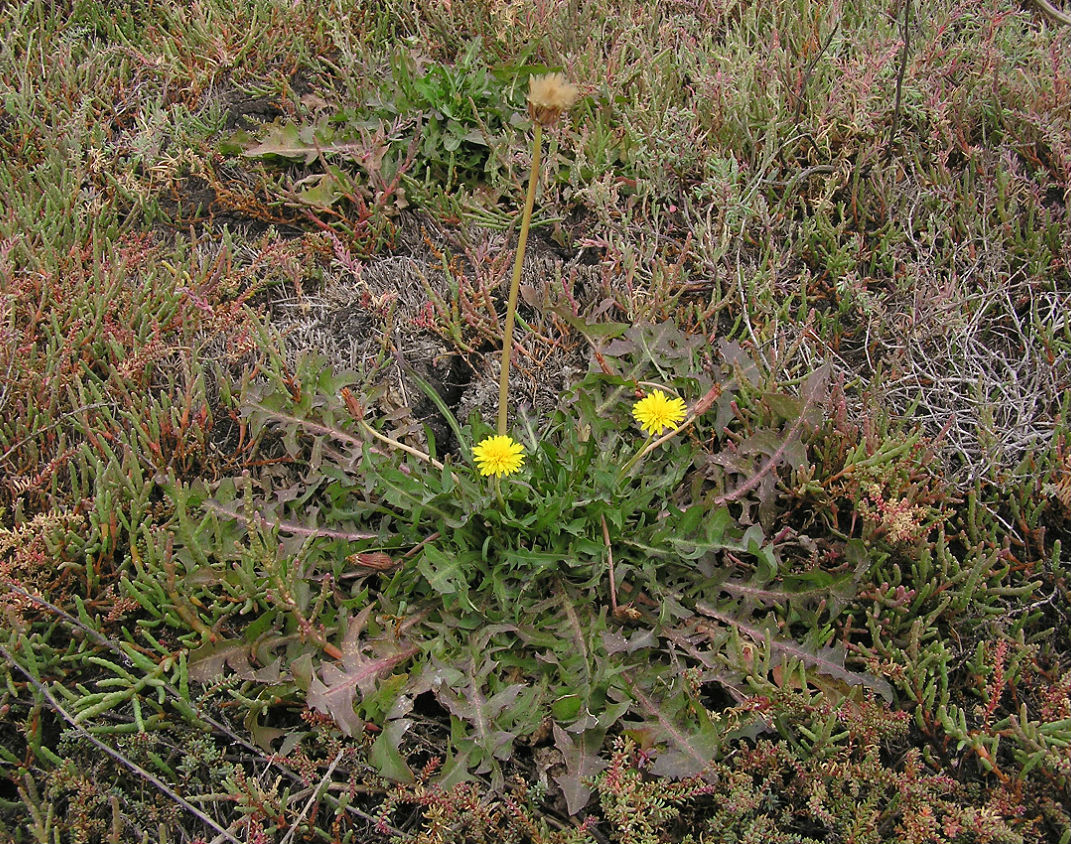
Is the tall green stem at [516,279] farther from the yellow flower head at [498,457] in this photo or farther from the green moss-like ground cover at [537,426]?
the green moss-like ground cover at [537,426]

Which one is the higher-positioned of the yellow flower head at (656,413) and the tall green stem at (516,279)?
the tall green stem at (516,279)

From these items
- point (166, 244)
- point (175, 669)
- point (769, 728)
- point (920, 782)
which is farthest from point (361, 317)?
point (920, 782)

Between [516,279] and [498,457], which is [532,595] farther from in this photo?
[516,279]

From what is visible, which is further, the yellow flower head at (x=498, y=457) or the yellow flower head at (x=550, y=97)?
the yellow flower head at (x=498, y=457)

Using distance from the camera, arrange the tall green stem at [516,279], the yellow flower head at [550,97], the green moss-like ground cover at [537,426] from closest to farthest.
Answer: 1. the yellow flower head at [550,97]
2. the tall green stem at [516,279]
3. the green moss-like ground cover at [537,426]

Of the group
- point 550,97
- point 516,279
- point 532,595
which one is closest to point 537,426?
point 532,595

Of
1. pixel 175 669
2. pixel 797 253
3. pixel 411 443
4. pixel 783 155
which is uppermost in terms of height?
pixel 783 155

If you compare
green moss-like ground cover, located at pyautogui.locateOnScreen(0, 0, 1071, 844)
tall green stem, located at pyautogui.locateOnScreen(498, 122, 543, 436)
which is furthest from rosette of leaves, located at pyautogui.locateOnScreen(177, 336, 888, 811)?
tall green stem, located at pyautogui.locateOnScreen(498, 122, 543, 436)

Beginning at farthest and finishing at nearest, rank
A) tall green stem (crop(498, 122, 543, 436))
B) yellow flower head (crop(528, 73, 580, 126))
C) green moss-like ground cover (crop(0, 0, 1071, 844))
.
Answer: green moss-like ground cover (crop(0, 0, 1071, 844))
tall green stem (crop(498, 122, 543, 436))
yellow flower head (crop(528, 73, 580, 126))

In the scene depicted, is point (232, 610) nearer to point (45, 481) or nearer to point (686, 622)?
point (45, 481)

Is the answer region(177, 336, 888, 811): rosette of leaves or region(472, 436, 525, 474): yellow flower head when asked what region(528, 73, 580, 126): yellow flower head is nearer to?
region(472, 436, 525, 474): yellow flower head

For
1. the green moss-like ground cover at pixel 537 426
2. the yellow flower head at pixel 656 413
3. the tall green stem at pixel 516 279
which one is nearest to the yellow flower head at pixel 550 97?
the tall green stem at pixel 516 279
